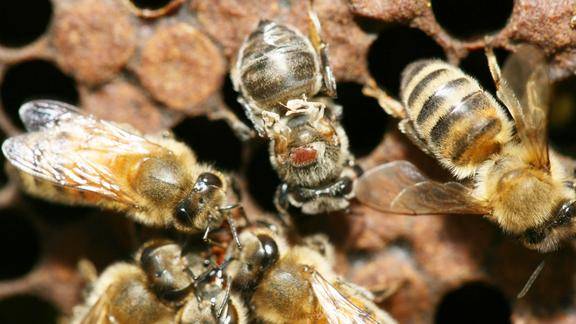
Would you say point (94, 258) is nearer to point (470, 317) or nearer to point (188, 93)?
point (188, 93)

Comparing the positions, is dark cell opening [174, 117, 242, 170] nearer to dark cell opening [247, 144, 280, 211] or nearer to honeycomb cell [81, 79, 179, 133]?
dark cell opening [247, 144, 280, 211]

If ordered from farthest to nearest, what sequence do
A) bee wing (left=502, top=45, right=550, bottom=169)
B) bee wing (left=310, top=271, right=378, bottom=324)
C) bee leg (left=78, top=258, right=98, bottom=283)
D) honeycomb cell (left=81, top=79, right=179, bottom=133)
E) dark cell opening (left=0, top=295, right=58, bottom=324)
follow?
dark cell opening (left=0, top=295, right=58, bottom=324)
bee leg (left=78, top=258, right=98, bottom=283)
honeycomb cell (left=81, top=79, right=179, bottom=133)
bee wing (left=310, top=271, right=378, bottom=324)
bee wing (left=502, top=45, right=550, bottom=169)

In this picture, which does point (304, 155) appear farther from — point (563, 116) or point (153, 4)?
point (563, 116)

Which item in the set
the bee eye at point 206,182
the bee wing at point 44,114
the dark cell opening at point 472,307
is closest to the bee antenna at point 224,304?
the bee eye at point 206,182

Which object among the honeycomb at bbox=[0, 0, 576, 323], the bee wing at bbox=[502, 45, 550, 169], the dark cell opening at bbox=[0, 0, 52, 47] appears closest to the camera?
the bee wing at bbox=[502, 45, 550, 169]

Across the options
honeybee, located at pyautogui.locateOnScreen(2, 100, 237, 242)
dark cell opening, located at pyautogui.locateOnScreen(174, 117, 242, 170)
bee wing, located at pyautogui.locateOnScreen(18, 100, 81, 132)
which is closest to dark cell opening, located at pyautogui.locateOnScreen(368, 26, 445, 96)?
dark cell opening, located at pyautogui.locateOnScreen(174, 117, 242, 170)

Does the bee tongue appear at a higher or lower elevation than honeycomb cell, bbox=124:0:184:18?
lower

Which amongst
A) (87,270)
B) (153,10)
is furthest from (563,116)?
(87,270)
